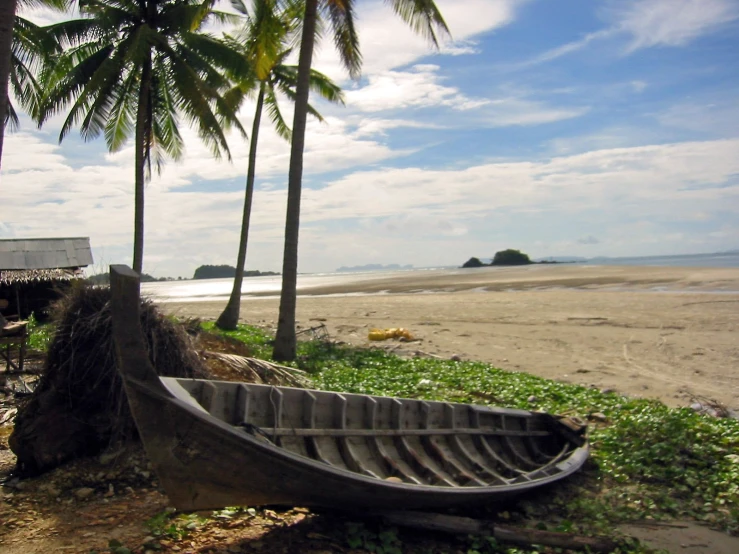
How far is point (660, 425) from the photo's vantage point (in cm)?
768

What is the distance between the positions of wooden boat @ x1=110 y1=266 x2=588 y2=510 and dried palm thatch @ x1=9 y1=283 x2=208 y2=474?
201cm

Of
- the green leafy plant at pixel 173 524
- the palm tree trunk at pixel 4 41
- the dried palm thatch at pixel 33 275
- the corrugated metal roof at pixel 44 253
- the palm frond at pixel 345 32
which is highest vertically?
the palm frond at pixel 345 32

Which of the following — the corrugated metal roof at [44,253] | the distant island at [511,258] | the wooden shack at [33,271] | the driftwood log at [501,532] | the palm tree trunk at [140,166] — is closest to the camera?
the driftwood log at [501,532]

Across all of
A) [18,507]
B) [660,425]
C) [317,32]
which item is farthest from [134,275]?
[317,32]

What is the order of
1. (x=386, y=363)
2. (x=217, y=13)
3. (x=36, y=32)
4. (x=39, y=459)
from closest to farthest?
(x=39, y=459) → (x=386, y=363) → (x=36, y=32) → (x=217, y=13)

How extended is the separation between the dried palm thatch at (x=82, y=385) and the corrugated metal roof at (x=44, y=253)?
15041mm

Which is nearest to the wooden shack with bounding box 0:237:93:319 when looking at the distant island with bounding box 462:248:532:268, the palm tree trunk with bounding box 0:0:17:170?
the palm tree trunk with bounding box 0:0:17:170

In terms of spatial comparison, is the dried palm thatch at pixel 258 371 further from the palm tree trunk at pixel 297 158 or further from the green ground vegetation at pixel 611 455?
the palm tree trunk at pixel 297 158

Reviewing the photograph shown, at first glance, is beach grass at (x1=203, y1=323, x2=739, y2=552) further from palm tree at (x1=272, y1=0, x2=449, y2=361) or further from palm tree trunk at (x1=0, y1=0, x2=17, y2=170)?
palm tree trunk at (x1=0, y1=0, x2=17, y2=170)

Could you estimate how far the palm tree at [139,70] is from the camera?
16094mm

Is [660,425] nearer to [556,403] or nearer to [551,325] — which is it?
[556,403]

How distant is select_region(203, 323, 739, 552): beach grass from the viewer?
604 cm

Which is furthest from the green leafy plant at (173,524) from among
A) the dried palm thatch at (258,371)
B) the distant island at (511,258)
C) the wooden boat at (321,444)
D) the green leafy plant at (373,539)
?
the distant island at (511,258)

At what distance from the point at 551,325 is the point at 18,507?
52.0ft
